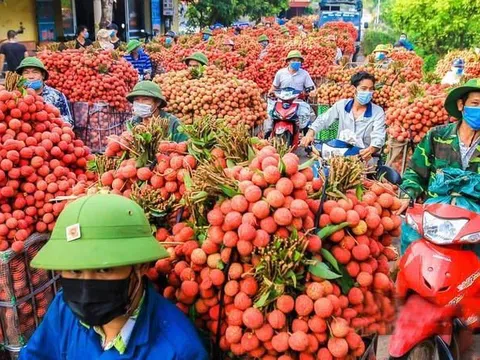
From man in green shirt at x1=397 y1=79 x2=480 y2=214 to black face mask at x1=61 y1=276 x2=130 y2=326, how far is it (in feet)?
7.64

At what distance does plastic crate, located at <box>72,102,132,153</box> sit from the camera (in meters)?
6.86

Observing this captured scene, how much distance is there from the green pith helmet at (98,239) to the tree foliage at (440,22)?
561 inches

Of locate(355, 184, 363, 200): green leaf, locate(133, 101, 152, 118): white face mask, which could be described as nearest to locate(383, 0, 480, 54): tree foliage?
locate(133, 101, 152, 118): white face mask

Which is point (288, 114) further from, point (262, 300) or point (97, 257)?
point (97, 257)

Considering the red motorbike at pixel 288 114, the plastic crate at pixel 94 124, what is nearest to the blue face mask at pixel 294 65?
the red motorbike at pixel 288 114

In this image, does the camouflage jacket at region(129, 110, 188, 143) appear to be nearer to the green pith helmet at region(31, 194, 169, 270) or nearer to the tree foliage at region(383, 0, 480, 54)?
the green pith helmet at region(31, 194, 169, 270)

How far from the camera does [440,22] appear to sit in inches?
580

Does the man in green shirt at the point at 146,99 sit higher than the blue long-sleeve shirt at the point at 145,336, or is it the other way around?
the man in green shirt at the point at 146,99

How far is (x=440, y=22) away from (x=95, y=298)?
49.2 ft

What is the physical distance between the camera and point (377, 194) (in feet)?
8.07

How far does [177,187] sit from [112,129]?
458cm

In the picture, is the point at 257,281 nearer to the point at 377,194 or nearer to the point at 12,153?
the point at 377,194

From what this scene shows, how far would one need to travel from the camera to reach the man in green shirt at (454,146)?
367 cm

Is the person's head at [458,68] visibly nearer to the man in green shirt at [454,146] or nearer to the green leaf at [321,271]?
the man in green shirt at [454,146]
